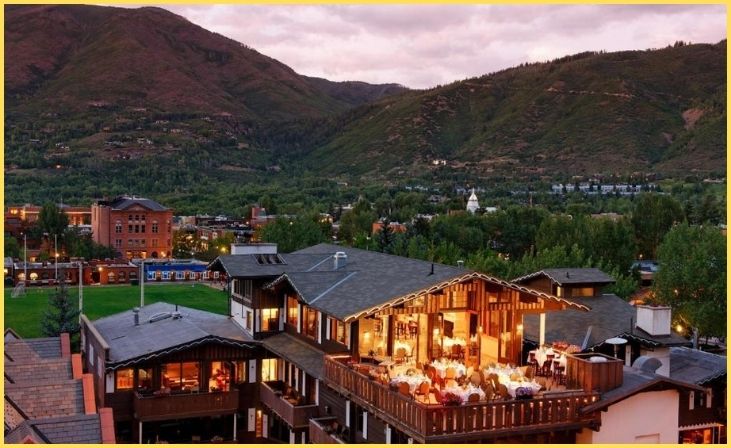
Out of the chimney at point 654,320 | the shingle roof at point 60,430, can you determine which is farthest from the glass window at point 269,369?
the shingle roof at point 60,430

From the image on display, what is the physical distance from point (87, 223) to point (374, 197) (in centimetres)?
4701

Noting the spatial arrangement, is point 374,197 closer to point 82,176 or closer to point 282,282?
point 82,176

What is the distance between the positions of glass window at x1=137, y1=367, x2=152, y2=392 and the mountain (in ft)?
411

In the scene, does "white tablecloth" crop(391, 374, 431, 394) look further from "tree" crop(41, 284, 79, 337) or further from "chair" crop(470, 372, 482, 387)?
"tree" crop(41, 284, 79, 337)

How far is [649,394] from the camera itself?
17.7 meters

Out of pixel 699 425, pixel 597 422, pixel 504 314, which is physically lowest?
pixel 699 425

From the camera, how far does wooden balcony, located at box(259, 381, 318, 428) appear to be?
22.4m

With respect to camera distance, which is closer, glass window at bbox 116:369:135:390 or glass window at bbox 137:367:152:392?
glass window at bbox 116:369:135:390

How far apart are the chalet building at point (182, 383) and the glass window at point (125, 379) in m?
0.03

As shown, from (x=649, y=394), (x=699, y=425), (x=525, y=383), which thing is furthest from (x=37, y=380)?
(x=699, y=425)

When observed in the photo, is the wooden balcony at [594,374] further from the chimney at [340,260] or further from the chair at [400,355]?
the chimney at [340,260]

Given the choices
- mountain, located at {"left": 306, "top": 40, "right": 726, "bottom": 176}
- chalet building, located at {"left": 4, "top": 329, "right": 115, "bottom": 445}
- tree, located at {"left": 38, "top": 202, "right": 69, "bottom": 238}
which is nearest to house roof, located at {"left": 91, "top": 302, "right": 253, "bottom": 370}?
chalet building, located at {"left": 4, "top": 329, "right": 115, "bottom": 445}

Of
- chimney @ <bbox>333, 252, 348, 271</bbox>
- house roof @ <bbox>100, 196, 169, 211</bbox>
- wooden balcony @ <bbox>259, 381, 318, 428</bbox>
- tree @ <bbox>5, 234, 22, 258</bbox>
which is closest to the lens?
wooden balcony @ <bbox>259, 381, 318, 428</bbox>

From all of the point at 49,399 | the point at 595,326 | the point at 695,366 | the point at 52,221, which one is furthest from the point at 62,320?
the point at 52,221
